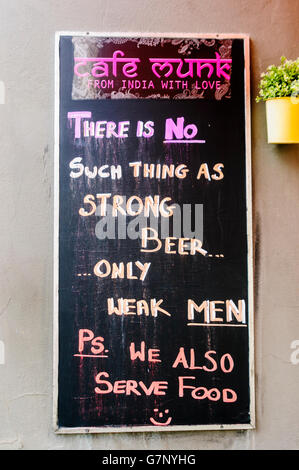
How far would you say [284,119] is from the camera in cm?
242

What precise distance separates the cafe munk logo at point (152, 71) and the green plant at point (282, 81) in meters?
0.25

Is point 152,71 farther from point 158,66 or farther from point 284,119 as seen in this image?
point 284,119

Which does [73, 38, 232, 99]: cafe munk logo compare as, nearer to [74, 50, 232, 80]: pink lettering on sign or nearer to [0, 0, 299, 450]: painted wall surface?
[74, 50, 232, 80]: pink lettering on sign

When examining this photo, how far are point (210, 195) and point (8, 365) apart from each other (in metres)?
1.50

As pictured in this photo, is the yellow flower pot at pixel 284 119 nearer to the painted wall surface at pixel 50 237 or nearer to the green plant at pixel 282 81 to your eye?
the green plant at pixel 282 81

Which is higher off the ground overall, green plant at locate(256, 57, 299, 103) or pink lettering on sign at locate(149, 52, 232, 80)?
pink lettering on sign at locate(149, 52, 232, 80)

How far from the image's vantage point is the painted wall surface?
2.57 meters

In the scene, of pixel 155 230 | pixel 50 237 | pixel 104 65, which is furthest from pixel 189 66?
pixel 50 237

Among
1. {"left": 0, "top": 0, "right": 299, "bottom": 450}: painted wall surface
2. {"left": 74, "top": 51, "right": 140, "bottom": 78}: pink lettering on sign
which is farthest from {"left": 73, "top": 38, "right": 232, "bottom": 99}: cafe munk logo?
{"left": 0, "top": 0, "right": 299, "bottom": 450}: painted wall surface

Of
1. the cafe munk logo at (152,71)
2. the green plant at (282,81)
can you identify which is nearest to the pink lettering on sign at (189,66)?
the cafe munk logo at (152,71)

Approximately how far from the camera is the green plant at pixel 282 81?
240cm

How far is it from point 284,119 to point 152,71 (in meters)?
0.78
